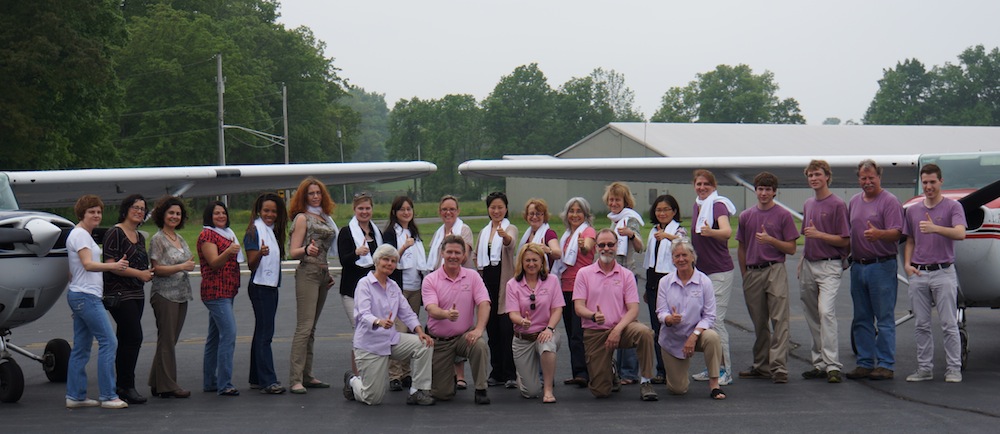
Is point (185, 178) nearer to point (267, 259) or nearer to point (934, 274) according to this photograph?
point (267, 259)

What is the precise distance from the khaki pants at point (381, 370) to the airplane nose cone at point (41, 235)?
8.18ft

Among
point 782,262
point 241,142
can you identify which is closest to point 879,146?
point 241,142

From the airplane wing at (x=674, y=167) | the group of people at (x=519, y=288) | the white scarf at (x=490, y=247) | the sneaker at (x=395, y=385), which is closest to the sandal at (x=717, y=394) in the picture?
the group of people at (x=519, y=288)

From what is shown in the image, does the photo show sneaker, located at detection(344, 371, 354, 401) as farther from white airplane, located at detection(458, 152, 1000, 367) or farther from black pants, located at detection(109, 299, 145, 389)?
white airplane, located at detection(458, 152, 1000, 367)

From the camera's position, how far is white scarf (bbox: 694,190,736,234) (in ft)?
24.4

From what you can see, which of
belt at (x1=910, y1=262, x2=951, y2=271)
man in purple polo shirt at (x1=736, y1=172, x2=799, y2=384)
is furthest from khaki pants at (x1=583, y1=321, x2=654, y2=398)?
belt at (x1=910, y1=262, x2=951, y2=271)

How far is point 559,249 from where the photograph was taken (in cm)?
744

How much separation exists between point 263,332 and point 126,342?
3.19 ft

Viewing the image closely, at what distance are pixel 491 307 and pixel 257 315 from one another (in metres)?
1.83

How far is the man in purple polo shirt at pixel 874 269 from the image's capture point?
739 centimetres

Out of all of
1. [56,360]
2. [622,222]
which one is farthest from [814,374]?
[56,360]

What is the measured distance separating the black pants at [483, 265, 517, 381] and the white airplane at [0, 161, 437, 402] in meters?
2.89

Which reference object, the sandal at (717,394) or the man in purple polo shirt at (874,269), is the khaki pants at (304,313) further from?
the man in purple polo shirt at (874,269)

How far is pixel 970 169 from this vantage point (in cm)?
848
